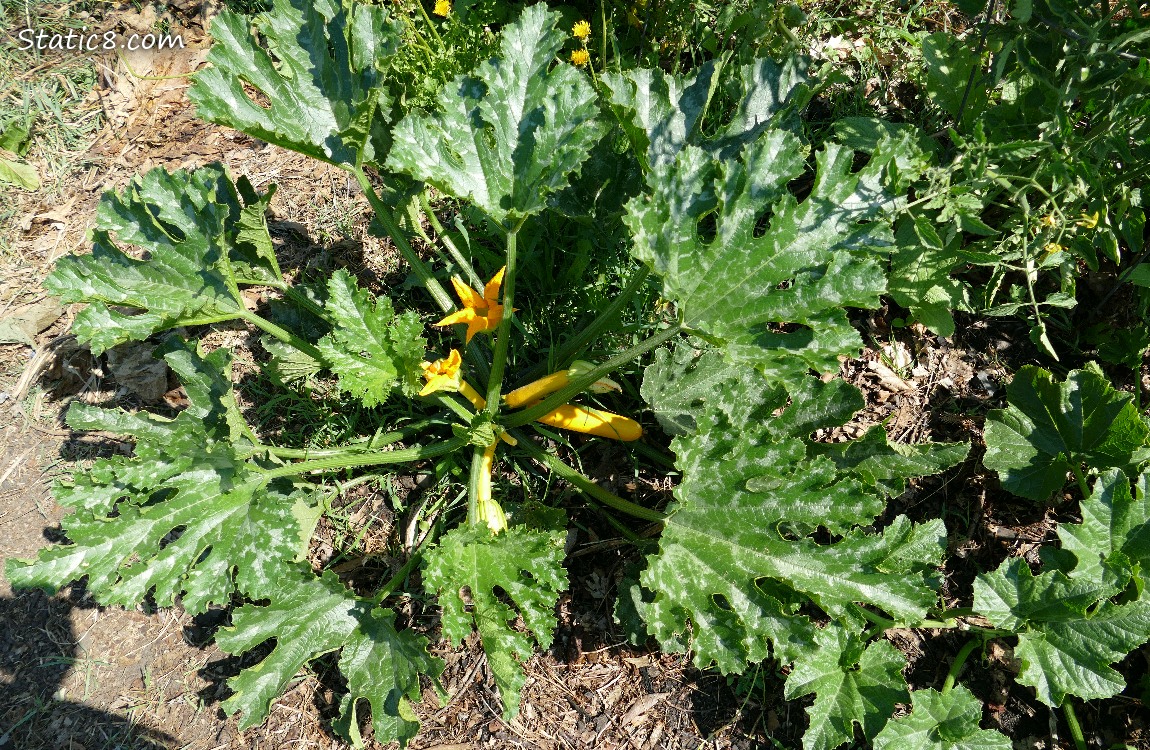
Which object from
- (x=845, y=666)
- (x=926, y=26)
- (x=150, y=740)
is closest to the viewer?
(x=845, y=666)

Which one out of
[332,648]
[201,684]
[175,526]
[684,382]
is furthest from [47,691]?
[684,382]

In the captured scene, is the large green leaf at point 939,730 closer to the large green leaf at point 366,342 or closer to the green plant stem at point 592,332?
the green plant stem at point 592,332

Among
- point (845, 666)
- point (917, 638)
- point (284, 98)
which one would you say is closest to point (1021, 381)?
point (917, 638)

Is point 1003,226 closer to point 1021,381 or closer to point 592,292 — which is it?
point 1021,381

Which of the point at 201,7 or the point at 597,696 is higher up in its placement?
the point at 201,7

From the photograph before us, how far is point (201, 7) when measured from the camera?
4.08 metres

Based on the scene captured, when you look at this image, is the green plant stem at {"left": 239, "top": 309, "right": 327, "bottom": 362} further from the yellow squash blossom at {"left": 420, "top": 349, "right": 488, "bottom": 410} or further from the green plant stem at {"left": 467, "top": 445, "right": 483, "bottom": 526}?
the green plant stem at {"left": 467, "top": 445, "right": 483, "bottom": 526}

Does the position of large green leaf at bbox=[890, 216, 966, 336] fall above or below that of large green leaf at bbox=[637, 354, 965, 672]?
above

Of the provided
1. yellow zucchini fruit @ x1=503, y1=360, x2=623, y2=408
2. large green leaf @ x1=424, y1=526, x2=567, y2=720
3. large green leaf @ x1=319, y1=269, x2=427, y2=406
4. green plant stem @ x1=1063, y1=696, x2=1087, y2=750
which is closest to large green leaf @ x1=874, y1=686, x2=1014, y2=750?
green plant stem @ x1=1063, y1=696, x2=1087, y2=750

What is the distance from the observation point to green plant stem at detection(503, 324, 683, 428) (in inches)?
98.0

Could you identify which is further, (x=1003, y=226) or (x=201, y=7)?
(x=201, y=7)

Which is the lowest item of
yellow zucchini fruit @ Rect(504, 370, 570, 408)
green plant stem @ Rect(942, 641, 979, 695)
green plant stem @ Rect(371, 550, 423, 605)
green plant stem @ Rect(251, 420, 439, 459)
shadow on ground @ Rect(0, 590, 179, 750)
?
shadow on ground @ Rect(0, 590, 179, 750)

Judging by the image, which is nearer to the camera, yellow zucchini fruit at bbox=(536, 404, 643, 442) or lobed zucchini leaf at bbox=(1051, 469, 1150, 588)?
lobed zucchini leaf at bbox=(1051, 469, 1150, 588)

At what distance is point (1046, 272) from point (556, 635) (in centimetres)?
256
